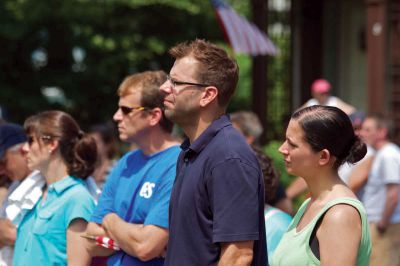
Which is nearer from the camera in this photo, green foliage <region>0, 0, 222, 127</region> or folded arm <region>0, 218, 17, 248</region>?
folded arm <region>0, 218, 17, 248</region>

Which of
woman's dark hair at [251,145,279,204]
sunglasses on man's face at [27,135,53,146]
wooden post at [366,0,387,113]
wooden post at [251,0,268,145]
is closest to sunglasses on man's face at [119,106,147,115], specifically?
sunglasses on man's face at [27,135,53,146]

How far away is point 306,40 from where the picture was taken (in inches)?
629

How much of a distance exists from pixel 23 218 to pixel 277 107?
34.0 feet

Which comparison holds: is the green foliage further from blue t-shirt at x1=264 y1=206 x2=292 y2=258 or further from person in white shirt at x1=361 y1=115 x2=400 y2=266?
blue t-shirt at x1=264 y1=206 x2=292 y2=258

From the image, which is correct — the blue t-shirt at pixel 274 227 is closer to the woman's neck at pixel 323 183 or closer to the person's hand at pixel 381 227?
the woman's neck at pixel 323 183

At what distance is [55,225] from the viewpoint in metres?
4.82

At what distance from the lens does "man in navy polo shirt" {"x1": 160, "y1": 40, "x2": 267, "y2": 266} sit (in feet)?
11.0

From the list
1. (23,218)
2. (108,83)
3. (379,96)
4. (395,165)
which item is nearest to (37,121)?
(23,218)

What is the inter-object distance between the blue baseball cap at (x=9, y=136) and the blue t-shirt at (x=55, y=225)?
1141 millimetres

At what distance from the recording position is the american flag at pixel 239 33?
11.0 meters

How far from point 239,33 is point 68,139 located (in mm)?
6442

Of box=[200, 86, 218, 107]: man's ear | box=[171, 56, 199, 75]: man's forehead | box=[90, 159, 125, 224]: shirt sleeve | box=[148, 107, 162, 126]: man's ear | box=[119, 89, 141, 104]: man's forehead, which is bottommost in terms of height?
box=[90, 159, 125, 224]: shirt sleeve

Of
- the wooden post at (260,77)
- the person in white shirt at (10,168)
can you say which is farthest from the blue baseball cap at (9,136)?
the wooden post at (260,77)

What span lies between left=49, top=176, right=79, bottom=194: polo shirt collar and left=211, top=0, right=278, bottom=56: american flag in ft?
20.3
